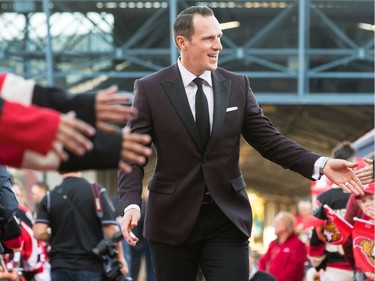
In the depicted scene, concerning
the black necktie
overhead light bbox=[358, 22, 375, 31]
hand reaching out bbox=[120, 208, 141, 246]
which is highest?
the black necktie

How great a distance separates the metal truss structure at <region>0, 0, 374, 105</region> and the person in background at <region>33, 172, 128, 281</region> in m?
11.9

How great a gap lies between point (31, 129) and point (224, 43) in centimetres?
1968

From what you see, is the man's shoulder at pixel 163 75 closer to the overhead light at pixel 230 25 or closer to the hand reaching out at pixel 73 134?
the hand reaching out at pixel 73 134

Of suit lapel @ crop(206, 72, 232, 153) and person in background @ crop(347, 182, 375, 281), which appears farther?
person in background @ crop(347, 182, 375, 281)

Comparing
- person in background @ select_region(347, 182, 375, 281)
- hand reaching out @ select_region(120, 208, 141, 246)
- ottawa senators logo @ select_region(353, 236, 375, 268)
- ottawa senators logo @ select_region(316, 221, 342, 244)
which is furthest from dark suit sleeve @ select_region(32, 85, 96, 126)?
ottawa senators logo @ select_region(316, 221, 342, 244)

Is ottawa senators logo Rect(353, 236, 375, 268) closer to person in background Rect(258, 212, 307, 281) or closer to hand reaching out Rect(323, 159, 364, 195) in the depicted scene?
hand reaching out Rect(323, 159, 364, 195)

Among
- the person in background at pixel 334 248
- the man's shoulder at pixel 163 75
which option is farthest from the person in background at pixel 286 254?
the man's shoulder at pixel 163 75

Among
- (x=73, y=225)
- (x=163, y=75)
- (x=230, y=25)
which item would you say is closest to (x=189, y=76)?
(x=163, y=75)

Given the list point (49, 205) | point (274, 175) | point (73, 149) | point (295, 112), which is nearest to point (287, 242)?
point (49, 205)

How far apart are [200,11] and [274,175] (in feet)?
123

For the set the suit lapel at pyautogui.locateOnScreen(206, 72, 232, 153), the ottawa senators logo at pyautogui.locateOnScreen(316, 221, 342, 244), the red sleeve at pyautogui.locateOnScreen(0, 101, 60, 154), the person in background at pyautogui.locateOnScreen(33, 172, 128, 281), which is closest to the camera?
the red sleeve at pyautogui.locateOnScreen(0, 101, 60, 154)

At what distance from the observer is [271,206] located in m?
66.3

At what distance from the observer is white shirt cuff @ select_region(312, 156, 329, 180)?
6.11 m

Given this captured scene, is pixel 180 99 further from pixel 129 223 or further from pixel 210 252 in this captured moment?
pixel 210 252
